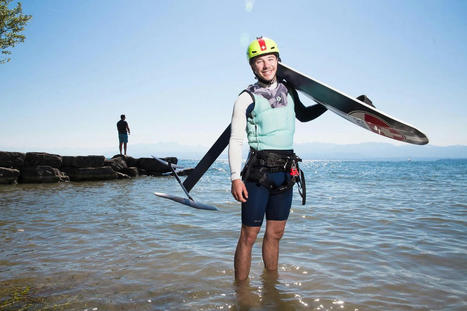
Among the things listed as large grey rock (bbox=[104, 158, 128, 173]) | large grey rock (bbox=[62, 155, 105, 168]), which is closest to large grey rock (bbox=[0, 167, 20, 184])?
large grey rock (bbox=[62, 155, 105, 168])

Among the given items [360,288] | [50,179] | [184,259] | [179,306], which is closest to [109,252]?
[184,259]

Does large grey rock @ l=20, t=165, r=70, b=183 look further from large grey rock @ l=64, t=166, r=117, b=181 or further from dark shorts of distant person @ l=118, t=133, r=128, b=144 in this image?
dark shorts of distant person @ l=118, t=133, r=128, b=144

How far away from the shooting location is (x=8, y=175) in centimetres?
1465

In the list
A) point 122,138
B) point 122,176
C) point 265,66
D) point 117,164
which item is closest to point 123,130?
point 122,138

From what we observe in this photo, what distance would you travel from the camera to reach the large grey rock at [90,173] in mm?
17188

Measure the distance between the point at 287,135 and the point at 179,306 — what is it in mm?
2116

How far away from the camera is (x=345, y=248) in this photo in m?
5.11

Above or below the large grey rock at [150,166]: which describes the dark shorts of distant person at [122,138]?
above

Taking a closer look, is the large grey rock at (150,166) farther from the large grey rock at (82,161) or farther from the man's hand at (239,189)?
the man's hand at (239,189)

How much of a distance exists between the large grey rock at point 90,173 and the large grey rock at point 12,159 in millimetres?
2215

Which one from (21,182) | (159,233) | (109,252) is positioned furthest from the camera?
(21,182)

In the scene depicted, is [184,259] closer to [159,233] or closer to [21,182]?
[159,233]

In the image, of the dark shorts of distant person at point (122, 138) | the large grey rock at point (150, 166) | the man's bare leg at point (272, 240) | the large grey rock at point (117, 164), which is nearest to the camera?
the man's bare leg at point (272, 240)

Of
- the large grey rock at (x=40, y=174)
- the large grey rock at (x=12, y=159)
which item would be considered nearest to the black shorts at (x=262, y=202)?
the large grey rock at (x=40, y=174)
